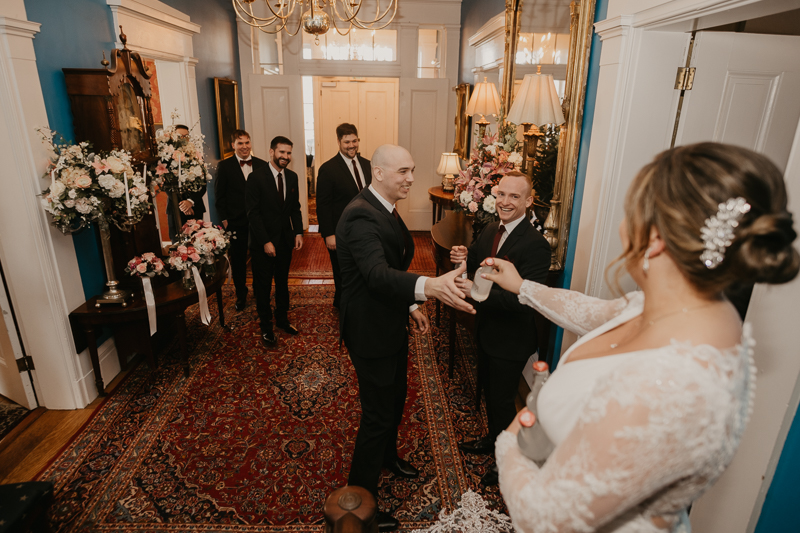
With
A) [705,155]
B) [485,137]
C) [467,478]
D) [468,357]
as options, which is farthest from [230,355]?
[705,155]

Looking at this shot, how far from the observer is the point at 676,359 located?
87 cm

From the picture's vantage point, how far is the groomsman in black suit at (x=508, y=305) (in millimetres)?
2236

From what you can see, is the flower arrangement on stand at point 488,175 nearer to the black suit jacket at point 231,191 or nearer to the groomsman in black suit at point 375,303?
the groomsman in black suit at point 375,303

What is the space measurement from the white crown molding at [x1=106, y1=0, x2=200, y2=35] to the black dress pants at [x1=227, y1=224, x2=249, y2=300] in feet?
6.30

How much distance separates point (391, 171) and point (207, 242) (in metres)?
2.02

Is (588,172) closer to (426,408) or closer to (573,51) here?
(573,51)

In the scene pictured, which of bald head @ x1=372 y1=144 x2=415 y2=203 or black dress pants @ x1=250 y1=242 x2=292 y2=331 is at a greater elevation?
bald head @ x1=372 y1=144 x2=415 y2=203

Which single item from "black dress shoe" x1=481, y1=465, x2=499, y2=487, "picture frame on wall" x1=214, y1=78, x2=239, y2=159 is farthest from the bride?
"picture frame on wall" x1=214, y1=78, x2=239, y2=159

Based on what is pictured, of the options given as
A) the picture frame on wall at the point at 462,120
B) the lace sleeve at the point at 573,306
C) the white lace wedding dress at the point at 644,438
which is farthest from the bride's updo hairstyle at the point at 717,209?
the picture frame on wall at the point at 462,120

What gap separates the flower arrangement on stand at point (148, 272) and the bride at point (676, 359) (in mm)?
2903

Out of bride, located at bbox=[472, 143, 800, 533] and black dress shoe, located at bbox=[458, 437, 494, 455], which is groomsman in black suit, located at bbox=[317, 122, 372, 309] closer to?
black dress shoe, located at bbox=[458, 437, 494, 455]

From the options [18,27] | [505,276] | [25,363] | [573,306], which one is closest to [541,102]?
[505,276]

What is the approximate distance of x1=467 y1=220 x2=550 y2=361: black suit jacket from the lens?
87.5 inches

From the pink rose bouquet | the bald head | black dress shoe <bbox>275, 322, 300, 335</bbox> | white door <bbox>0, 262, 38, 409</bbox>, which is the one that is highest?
the bald head
